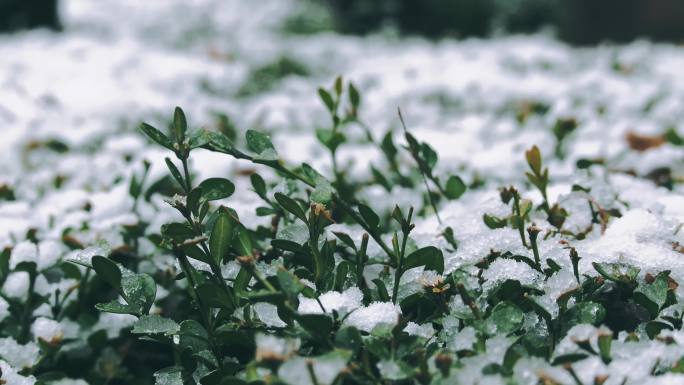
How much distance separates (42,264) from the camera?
4.29 feet

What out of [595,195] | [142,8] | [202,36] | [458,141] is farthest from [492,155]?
[142,8]

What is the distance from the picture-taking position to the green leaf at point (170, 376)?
98cm

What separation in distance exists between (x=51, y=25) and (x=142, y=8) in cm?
469

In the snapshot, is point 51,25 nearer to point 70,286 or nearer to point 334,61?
point 334,61

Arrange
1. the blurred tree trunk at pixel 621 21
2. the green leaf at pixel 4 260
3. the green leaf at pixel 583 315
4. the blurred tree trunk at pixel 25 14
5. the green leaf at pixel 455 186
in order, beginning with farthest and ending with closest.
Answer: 1. the blurred tree trunk at pixel 25 14
2. the blurred tree trunk at pixel 621 21
3. the green leaf at pixel 455 186
4. the green leaf at pixel 4 260
5. the green leaf at pixel 583 315

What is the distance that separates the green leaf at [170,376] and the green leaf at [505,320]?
41 centimetres

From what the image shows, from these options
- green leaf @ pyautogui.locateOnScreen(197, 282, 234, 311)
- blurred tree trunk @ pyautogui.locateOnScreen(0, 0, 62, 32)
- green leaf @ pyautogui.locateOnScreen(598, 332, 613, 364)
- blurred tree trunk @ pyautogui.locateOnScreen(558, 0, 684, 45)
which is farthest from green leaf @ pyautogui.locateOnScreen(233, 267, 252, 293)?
blurred tree trunk @ pyautogui.locateOnScreen(0, 0, 62, 32)

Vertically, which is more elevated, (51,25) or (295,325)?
(295,325)

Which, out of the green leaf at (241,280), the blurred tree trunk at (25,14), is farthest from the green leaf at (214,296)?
the blurred tree trunk at (25,14)

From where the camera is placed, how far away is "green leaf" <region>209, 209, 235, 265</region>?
96 cm

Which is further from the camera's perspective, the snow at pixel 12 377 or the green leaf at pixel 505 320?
the snow at pixel 12 377

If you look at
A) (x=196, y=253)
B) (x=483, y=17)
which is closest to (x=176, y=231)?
(x=196, y=253)

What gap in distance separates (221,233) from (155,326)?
0.14m

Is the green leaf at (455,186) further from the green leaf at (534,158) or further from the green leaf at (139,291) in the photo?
the green leaf at (139,291)
